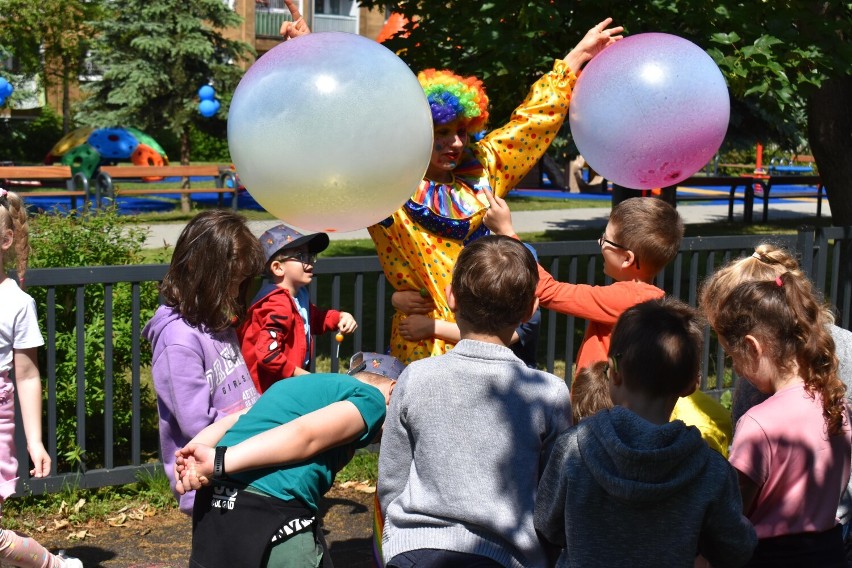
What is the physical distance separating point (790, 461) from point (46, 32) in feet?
88.6

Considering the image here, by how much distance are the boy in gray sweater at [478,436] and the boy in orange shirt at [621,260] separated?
906mm

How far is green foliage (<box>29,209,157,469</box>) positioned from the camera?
5465 mm

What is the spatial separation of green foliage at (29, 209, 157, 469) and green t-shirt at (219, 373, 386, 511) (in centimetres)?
281

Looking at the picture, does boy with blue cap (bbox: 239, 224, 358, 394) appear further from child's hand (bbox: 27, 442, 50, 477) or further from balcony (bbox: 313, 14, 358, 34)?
balcony (bbox: 313, 14, 358, 34)

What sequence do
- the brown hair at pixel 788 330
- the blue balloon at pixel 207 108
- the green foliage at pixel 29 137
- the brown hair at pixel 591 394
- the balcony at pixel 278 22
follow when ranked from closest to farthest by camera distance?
the brown hair at pixel 788 330 → the brown hair at pixel 591 394 → the blue balloon at pixel 207 108 → the green foliage at pixel 29 137 → the balcony at pixel 278 22

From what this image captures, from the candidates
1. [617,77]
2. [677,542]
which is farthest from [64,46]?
[677,542]

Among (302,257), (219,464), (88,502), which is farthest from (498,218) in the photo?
(88,502)

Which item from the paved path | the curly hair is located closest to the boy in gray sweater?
the curly hair

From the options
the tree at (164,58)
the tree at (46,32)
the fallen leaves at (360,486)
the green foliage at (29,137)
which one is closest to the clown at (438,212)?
the fallen leaves at (360,486)

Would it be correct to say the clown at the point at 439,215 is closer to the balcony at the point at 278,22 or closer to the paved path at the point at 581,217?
the paved path at the point at 581,217

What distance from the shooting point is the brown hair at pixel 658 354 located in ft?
8.05

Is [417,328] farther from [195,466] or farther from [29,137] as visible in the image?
[29,137]

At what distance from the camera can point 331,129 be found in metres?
3.05

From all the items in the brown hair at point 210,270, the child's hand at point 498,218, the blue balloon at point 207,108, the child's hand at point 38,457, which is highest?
the blue balloon at point 207,108
